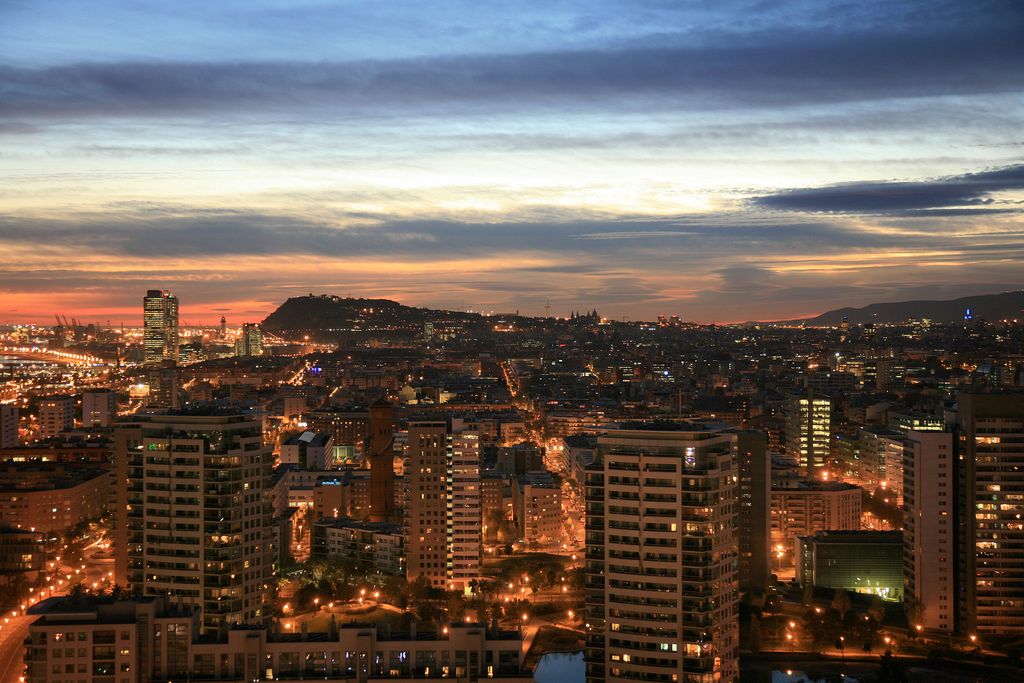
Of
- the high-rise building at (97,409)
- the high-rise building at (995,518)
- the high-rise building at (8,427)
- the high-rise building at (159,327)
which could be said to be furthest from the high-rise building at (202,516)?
the high-rise building at (159,327)

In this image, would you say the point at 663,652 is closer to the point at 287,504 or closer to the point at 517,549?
the point at 517,549

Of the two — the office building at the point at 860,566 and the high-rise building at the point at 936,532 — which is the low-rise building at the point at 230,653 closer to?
the high-rise building at the point at 936,532

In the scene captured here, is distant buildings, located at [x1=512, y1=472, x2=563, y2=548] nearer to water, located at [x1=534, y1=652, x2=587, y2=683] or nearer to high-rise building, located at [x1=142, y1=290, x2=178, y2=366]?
water, located at [x1=534, y1=652, x2=587, y2=683]

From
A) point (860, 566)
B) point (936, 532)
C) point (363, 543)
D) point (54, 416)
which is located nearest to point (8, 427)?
point (54, 416)

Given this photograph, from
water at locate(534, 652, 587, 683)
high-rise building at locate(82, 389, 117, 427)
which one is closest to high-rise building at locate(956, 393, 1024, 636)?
water at locate(534, 652, 587, 683)

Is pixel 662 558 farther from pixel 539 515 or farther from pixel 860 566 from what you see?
pixel 539 515

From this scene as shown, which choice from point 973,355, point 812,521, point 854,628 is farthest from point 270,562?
point 973,355
